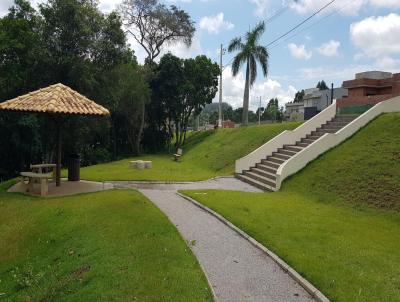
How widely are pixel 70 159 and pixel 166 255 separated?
10.9 metres

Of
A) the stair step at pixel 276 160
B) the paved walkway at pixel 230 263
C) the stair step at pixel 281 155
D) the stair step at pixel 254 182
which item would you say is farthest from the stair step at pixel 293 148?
the paved walkway at pixel 230 263

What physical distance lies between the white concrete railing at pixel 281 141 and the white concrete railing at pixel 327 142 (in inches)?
128

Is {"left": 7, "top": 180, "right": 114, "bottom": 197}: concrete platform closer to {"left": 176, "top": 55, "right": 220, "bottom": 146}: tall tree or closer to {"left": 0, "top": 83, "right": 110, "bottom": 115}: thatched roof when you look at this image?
{"left": 0, "top": 83, "right": 110, "bottom": 115}: thatched roof

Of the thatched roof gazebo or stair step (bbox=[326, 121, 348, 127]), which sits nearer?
the thatched roof gazebo

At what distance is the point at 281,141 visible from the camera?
66.0 ft

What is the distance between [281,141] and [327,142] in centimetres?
352

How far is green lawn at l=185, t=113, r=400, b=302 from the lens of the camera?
263 inches

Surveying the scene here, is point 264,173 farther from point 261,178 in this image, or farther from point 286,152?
point 286,152

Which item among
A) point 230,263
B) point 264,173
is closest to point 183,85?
point 264,173

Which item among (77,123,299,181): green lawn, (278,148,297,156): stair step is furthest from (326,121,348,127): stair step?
(77,123,299,181): green lawn

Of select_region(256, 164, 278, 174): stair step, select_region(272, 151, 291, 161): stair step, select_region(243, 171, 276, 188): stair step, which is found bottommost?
select_region(243, 171, 276, 188): stair step

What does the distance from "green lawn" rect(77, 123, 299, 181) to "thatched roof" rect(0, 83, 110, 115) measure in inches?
162

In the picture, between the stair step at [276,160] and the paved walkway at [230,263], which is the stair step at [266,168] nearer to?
the stair step at [276,160]

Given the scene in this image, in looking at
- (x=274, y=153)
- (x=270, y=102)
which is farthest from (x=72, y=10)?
(x=270, y=102)
